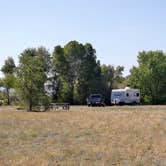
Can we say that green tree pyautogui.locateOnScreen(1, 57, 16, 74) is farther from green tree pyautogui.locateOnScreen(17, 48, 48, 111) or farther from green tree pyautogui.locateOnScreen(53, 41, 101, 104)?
green tree pyautogui.locateOnScreen(17, 48, 48, 111)

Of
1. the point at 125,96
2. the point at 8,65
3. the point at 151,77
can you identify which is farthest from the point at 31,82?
the point at 8,65

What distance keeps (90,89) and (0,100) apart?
17.0 meters

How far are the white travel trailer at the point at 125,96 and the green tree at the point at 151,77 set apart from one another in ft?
44.6

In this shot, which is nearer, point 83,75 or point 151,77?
point 83,75

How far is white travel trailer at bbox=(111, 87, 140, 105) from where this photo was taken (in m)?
81.5

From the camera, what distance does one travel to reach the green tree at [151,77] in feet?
325

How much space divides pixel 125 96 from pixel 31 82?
1011 inches

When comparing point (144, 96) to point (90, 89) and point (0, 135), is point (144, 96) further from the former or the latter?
point (0, 135)

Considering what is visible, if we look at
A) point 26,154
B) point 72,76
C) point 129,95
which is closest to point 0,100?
point 72,76

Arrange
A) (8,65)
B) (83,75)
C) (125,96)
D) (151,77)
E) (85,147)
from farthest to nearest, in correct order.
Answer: (8,65) < (151,77) < (83,75) < (125,96) < (85,147)

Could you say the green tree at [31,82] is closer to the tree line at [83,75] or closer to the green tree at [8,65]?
the tree line at [83,75]

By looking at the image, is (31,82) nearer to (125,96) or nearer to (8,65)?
(125,96)

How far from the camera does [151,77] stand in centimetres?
10225

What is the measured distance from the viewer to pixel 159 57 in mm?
105938
